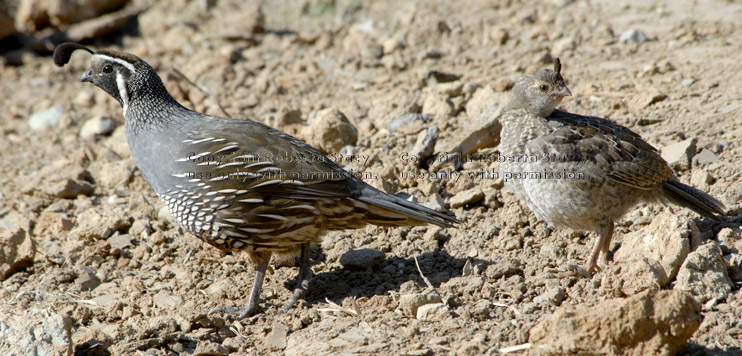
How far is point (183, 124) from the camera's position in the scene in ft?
18.3

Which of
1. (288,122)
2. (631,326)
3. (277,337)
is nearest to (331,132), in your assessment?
Result: (288,122)

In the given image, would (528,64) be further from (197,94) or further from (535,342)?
(535,342)

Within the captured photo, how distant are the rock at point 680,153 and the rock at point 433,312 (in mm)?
2507

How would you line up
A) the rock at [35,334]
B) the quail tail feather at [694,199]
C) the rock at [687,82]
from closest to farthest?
the rock at [35,334] < the quail tail feather at [694,199] < the rock at [687,82]

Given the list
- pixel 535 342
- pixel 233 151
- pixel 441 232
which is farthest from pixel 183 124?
pixel 535 342

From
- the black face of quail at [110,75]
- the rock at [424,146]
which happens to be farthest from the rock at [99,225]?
the rock at [424,146]

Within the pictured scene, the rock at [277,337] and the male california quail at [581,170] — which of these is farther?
the male california quail at [581,170]

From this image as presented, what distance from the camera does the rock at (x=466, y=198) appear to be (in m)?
5.98

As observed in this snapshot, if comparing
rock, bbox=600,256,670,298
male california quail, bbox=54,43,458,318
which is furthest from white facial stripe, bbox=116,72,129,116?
rock, bbox=600,256,670,298

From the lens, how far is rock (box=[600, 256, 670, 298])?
4383mm

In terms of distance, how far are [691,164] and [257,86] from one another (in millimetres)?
5021

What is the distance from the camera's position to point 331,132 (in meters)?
6.99

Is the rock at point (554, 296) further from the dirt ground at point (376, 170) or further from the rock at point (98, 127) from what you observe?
the rock at point (98, 127)

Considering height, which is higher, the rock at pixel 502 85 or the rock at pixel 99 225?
the rock at pixel 502 85
